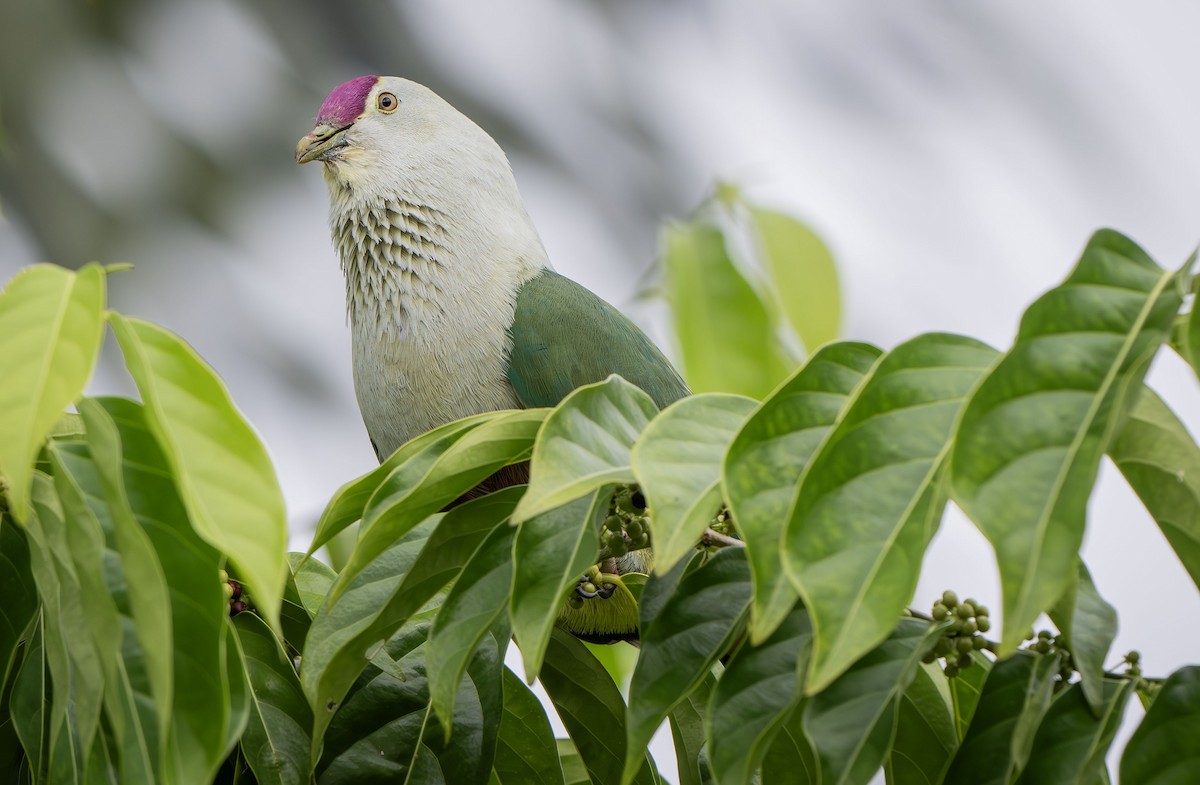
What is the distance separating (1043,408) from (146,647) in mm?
580

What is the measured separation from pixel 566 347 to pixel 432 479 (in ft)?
3.50

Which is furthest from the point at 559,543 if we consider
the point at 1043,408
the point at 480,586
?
the point at 1043,408

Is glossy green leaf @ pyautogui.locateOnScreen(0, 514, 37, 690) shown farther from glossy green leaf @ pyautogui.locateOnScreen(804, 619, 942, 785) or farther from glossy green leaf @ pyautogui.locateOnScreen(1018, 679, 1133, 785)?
glossy green leaf @ pyautogui.locateOnScreen(1018, 679, 1133, 785)

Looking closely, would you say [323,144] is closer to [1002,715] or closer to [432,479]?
[432,479]

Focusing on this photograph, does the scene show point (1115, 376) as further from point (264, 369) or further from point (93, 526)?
point (264, 369)

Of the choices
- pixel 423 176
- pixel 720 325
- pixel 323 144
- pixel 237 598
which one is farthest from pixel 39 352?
pixel 323 144

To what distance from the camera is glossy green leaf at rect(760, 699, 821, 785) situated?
1.14 metres

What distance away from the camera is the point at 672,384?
222cm

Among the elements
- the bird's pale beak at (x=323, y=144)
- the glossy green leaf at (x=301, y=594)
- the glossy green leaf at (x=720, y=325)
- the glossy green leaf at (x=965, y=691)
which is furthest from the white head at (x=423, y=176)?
the glossy green leaf at (x=965, y=691)

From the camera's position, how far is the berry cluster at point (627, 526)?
124cm

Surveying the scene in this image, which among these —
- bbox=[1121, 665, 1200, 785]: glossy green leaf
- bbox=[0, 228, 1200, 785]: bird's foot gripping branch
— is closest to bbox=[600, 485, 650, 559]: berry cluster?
bbox=[0, 228, 1200, 785]: bird's foot gripping branch

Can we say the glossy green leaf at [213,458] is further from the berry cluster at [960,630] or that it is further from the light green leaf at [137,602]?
the berry cluster at [960,630]

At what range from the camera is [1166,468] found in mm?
979

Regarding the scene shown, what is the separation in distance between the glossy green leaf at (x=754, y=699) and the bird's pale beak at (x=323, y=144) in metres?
1.71
